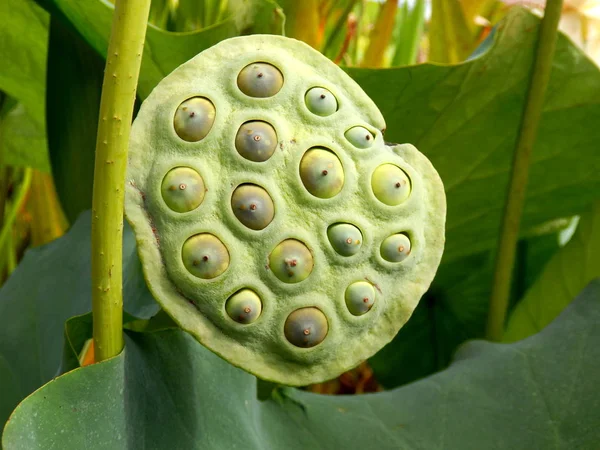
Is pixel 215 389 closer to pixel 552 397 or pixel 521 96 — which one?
pixel 552 397

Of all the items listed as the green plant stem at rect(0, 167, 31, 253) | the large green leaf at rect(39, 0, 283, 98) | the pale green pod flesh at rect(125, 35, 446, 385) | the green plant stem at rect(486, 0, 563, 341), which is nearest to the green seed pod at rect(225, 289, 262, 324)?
the pale green pod flesh at rect(125, 35, 446, 385)

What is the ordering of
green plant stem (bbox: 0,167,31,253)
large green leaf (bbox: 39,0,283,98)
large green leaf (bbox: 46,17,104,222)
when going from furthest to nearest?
1. green plant stem (bbox: 0,167,31,253)
2. large green leaf (bbox: 46,17,104,222)
3. large green leaf (bbox: 39,0,283,98)

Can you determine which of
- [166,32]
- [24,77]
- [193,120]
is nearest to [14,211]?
[24,77]

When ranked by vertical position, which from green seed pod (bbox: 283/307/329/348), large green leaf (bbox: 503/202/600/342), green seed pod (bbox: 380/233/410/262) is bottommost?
large green leaf (bbox: 503/202/600/342)

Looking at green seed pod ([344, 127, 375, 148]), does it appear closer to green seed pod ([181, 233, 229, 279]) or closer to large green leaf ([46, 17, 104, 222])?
green seed pod ([181, 233, 229, 279])

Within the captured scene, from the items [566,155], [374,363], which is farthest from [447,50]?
[374,363]
